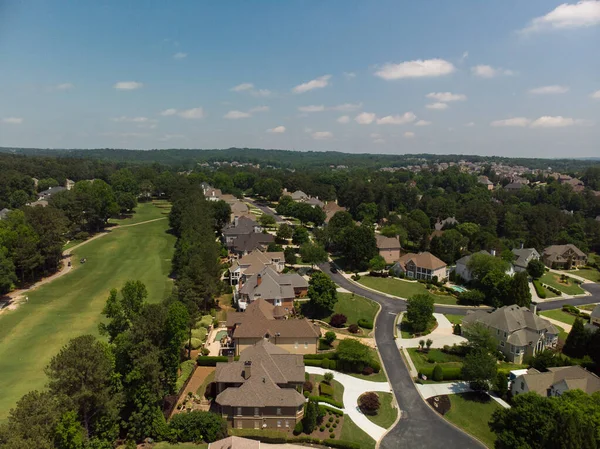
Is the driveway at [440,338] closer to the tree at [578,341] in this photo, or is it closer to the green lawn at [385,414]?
the tree at [578,341]

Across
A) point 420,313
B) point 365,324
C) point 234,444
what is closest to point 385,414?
point 234,444

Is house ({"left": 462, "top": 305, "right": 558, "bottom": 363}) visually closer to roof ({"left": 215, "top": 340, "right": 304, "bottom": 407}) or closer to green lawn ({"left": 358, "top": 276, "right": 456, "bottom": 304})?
green lawn ({"left": 358, "top": 276, "right": 456, "bottom": 304})

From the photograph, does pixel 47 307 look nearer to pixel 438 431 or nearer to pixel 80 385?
pixel 80 385

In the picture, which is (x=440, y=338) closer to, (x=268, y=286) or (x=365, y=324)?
(x=365, y=324)

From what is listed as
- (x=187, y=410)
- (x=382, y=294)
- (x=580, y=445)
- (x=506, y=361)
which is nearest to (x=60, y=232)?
(x=187, y=410)

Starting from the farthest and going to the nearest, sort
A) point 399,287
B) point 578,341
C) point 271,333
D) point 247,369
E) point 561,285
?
1. point 561,285
2. point 399,287
3. point 271,333
4. point 578,341
5. point 247,369

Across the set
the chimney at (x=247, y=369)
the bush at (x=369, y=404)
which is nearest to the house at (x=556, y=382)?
the bush at (x=369, y=404)
